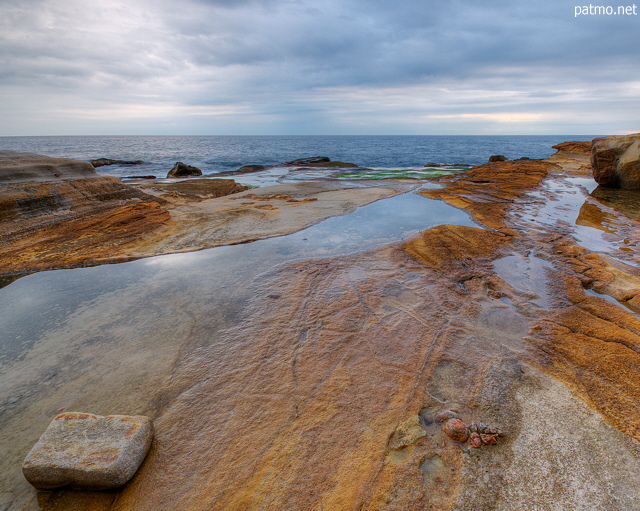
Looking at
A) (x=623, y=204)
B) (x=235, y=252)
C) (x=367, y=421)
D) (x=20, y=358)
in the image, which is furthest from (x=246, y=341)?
(x=623, y=204)

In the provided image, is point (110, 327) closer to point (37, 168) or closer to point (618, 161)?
point (37, 168)

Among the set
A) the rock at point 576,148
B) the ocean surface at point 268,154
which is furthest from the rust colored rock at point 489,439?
the rock at point 576,148

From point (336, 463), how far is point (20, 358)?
12.6ft

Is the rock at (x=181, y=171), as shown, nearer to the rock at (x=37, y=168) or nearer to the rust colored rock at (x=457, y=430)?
the rock at (x=37, y=168)

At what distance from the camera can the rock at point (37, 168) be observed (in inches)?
353

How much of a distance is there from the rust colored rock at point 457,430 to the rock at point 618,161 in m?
16.4

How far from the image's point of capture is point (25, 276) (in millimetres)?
5711

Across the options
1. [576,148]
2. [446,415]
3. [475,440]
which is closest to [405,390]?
[446,415]

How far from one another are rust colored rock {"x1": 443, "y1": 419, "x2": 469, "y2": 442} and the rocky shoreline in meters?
0.03

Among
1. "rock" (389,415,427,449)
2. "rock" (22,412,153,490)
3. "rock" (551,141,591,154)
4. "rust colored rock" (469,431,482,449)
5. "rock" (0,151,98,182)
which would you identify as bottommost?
"rock" (389,415,427,449)

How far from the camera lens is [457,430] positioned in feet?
8.30

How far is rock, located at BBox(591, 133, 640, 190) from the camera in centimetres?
1284

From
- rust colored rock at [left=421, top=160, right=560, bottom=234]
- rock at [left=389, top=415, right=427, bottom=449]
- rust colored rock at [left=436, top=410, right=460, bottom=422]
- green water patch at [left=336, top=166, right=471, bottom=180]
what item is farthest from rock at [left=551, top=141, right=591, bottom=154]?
rock at [left=389, top=415, right=427, bottom=449]

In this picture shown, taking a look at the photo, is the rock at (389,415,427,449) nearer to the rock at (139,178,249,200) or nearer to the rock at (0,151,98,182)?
the rock at (0,151,98,182)
